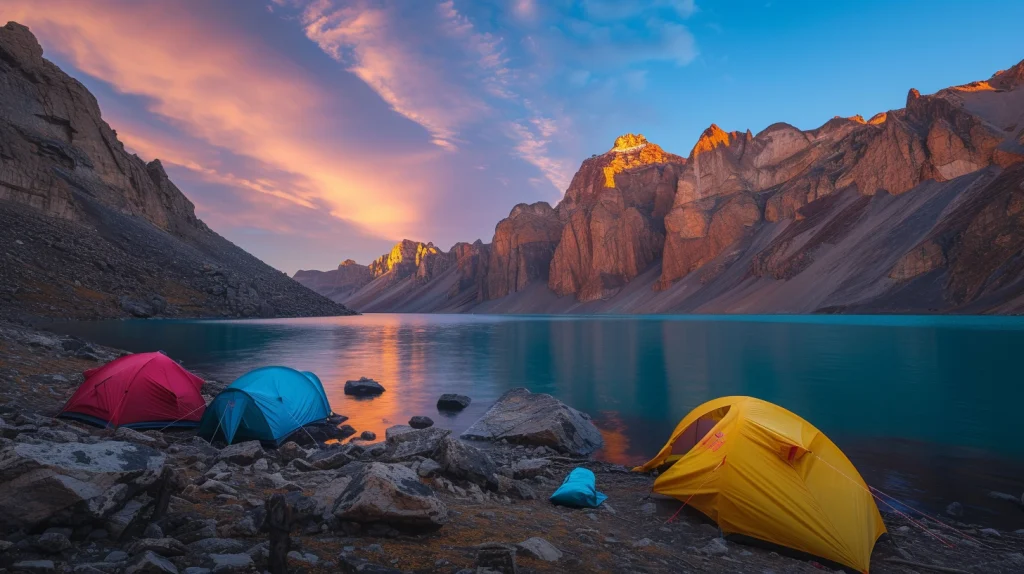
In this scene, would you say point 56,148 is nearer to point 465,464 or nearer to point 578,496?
point 465,464

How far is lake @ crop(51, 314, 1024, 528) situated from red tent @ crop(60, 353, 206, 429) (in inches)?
202

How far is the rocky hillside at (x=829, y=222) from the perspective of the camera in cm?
8650

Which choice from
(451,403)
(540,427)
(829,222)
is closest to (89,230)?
(451,403)

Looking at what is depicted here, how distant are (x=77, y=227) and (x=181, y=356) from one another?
5968cm

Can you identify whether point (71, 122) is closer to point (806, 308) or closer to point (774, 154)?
point (806, 308)

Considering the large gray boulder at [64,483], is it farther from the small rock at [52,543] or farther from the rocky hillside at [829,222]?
the rocky hillside at [829,222]

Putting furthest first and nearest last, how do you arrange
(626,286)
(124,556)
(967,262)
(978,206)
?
(626,286), (978,206), (967,262), (124,556)

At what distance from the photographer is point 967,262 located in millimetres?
84188

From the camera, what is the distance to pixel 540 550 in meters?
5.60

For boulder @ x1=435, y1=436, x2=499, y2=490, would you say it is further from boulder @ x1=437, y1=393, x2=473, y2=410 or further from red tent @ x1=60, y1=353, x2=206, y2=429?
boulder @ x1=437, y1=393, x2=473, y2=410

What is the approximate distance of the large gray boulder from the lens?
174 inches

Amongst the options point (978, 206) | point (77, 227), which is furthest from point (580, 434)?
point (978, 206)

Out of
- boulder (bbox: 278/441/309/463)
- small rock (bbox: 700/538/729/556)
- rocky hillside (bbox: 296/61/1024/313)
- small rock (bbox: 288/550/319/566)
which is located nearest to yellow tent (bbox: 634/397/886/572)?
small rock (bbox: 700/538/729/556)

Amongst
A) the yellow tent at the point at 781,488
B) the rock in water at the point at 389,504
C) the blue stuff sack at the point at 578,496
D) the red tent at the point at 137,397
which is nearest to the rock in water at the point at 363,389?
the red tent at the point at 137,397
